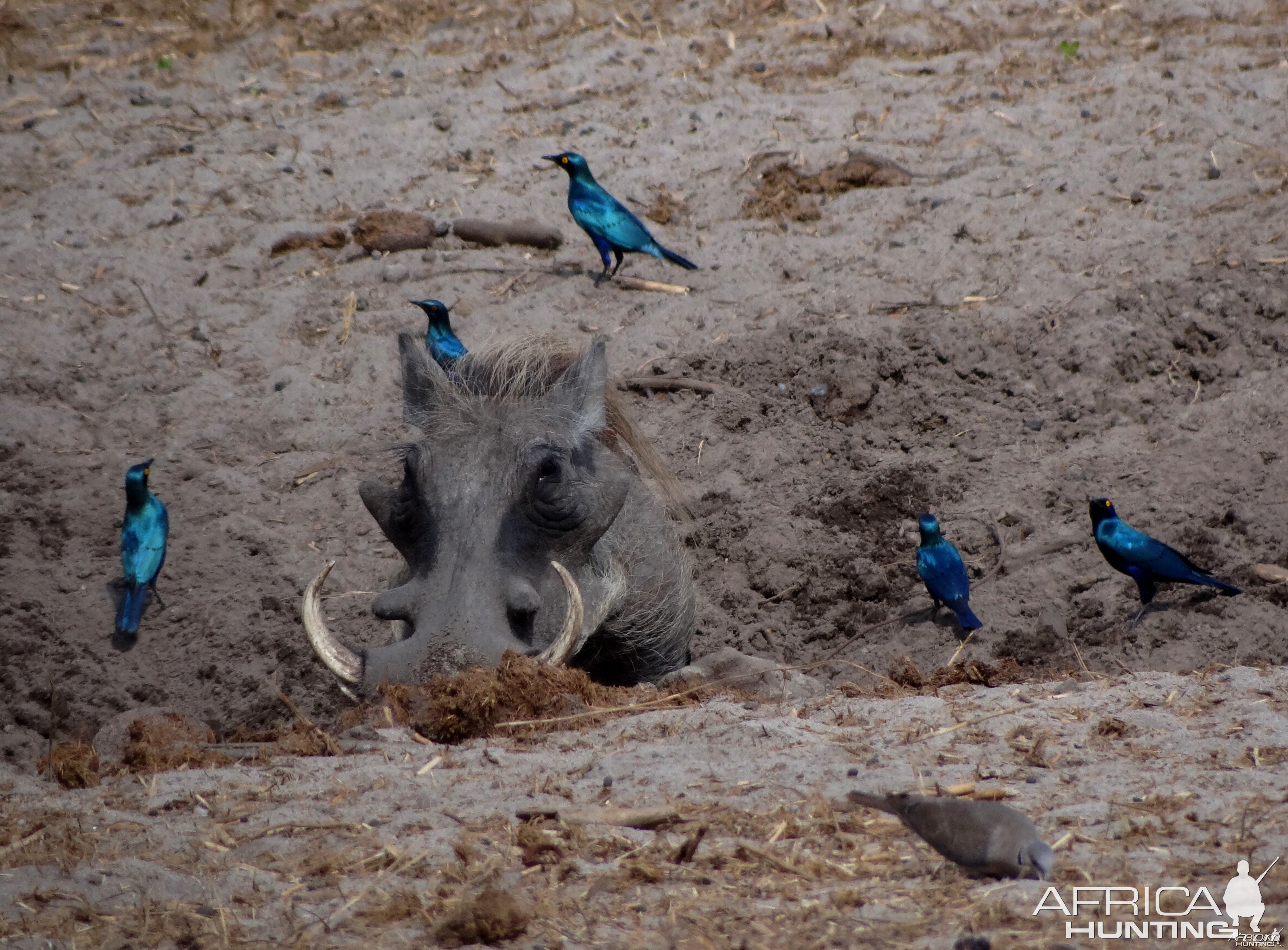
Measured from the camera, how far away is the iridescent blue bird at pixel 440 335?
475 cm

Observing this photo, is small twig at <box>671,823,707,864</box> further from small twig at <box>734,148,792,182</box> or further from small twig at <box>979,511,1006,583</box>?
small twig at <box>734,148,792,182</box>

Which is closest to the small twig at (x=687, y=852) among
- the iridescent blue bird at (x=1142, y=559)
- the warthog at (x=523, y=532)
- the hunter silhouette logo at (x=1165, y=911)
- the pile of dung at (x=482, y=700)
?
the hunter silhouette logo at (x=1165, y=911)

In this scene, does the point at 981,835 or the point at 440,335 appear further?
the point at 440,335

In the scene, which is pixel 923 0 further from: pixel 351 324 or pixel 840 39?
pixel 351 324

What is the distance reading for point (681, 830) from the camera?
2037mm

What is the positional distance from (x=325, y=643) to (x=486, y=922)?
1571 millimetres

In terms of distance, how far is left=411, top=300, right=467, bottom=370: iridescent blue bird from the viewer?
4750 millimetres

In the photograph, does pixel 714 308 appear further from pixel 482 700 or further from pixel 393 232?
pixel 482 700

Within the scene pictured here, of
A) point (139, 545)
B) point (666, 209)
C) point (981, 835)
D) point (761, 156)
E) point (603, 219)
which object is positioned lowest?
point (139, 545)

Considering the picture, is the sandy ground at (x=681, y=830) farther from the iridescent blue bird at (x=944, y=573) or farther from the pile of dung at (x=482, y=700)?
the iridescent blue bird at (x=944, y=573)

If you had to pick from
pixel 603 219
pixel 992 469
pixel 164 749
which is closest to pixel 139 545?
pixel 164 749

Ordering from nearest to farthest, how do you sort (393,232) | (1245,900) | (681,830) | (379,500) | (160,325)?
(1245,900) < (681,830) < (379,500) < (160,325) < (393,232)

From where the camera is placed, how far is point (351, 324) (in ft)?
18.5

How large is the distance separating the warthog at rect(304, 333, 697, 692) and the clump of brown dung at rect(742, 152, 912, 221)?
2.22m
